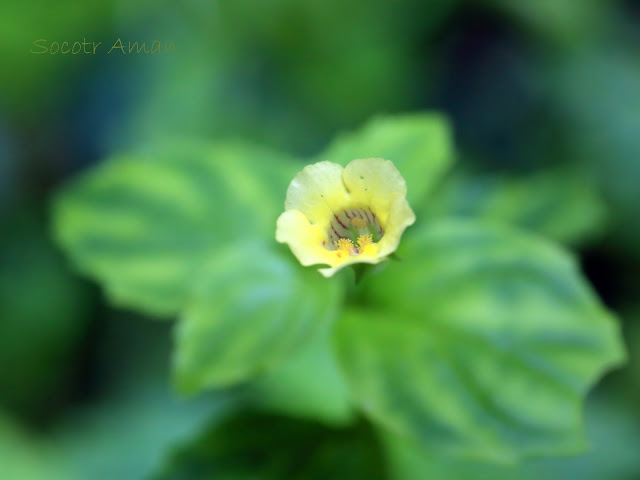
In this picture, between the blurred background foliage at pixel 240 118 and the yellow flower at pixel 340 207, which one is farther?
the blurred background foliage at pixel 240 118

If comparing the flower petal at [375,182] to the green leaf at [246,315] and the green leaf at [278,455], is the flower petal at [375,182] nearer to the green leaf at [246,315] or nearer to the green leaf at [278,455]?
the green leaf at [246,315]

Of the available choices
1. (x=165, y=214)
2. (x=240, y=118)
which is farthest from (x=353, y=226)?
(x=240, y=118)

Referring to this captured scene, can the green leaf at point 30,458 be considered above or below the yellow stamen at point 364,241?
above

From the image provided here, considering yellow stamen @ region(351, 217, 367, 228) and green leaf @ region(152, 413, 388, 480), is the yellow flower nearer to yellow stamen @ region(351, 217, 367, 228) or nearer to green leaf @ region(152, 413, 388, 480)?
yellow stamen @ region(351, 217, 367, 228)

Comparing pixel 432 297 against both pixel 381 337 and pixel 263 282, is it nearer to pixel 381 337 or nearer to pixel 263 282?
pixel 381 337

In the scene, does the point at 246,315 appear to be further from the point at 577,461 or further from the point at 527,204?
the point at 577,461

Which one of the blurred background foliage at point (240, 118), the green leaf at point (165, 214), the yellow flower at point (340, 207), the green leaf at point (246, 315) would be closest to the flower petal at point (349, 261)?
the yellow flower at point (340, 207)

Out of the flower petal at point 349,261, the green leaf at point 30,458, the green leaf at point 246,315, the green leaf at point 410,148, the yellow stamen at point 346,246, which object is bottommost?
the flower petal at point 349,261

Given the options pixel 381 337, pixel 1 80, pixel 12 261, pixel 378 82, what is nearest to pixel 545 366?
pixel 381 337
